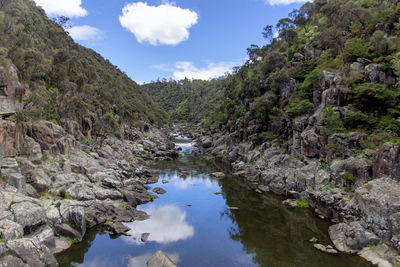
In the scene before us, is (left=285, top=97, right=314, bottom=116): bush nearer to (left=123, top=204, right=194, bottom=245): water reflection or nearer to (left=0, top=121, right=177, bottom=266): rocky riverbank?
(left=123, top=204, right=194, bottom=245): water reflection

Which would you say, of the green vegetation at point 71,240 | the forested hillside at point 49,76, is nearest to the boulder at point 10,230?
the green vegetation at point 71,240

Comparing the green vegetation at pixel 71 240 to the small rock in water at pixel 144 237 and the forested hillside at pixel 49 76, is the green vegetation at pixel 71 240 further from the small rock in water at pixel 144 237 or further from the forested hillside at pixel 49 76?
the forested hillside at pixel 49 76

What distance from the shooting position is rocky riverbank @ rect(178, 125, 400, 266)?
1891 cm

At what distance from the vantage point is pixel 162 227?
24.5 m

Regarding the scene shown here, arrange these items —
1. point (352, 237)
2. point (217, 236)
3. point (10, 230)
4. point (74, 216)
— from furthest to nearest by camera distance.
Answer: point (217, 236) → point (74, 216) → point (352, 237) → point (10, 230)

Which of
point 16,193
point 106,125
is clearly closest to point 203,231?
point 16,193

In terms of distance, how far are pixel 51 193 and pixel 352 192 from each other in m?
28.0

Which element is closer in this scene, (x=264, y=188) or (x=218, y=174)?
(x=264, y=188)

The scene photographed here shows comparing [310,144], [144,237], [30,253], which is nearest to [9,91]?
[30,253]

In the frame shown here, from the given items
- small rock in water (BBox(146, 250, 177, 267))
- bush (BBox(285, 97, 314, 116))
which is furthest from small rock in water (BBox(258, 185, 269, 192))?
small rock in water (BBox(146, 250, 177, 267))

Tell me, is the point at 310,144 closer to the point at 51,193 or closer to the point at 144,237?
the point at 144,237

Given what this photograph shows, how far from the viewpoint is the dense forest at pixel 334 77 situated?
29.9 m

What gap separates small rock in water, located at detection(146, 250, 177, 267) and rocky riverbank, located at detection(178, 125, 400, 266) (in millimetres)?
13036

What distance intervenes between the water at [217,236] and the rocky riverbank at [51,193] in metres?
1.62
